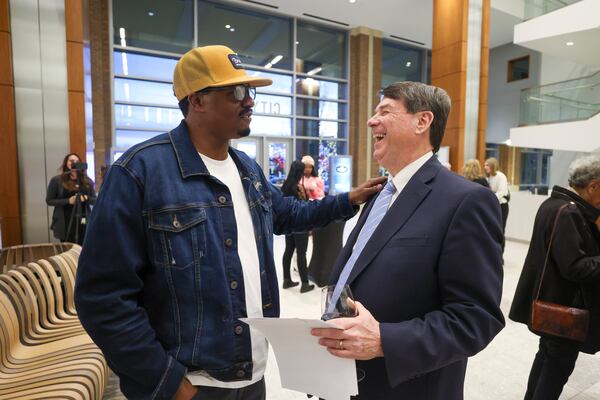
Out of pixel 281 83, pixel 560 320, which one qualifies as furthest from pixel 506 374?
pixel 281 83

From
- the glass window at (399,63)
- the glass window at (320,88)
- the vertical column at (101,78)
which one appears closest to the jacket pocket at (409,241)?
the vertical column at (101,78)

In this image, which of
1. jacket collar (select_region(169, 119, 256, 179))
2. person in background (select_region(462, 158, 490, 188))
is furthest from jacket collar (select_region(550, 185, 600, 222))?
person in background (select_region(462, 158, 490, 188))

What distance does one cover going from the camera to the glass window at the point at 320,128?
11688 mm

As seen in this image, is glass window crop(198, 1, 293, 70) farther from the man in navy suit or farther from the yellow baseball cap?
the man in navy suit

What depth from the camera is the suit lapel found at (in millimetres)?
1122

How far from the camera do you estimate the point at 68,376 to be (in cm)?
190

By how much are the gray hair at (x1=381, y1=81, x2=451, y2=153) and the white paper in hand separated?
0.74 meters

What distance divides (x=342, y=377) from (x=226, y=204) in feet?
1.99

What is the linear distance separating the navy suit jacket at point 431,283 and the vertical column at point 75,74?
4.48 metres

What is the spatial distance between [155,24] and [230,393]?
406 inches

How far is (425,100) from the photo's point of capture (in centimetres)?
122

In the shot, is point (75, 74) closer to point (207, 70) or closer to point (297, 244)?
point (297, 244)

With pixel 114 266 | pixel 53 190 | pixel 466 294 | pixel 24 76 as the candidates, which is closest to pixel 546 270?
pixel 466 294

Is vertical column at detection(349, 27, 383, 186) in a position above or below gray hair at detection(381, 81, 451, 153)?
above
